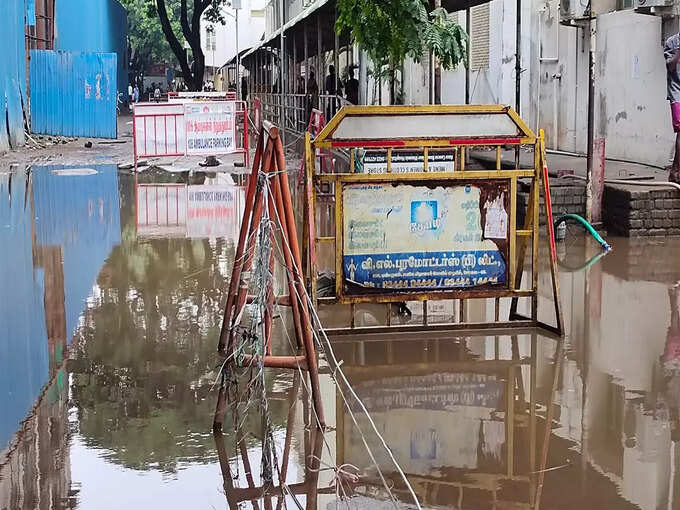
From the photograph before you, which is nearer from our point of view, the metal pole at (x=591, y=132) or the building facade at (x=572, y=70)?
the metal pole at (x=591, y=132)

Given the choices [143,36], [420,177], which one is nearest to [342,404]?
[420,177]

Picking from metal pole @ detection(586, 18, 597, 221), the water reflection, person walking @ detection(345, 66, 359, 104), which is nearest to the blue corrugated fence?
person walking @ detection(345, 66, 359, 104)

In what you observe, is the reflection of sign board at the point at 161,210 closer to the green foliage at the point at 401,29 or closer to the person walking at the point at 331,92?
the green foliage at the point at 401,29

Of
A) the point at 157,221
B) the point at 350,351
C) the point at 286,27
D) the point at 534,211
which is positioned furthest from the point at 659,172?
the point at 286,27

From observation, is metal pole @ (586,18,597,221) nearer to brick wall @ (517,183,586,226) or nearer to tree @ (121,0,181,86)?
brick wall @ (517,183,586,226)

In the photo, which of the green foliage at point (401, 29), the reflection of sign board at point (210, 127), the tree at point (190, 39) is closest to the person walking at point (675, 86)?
the green foliage at point (401, 29)

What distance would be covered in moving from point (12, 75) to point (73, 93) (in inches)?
147

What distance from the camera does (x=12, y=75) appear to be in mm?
26344

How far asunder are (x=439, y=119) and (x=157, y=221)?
21.9 ft

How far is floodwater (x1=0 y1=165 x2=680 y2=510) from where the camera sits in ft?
15.9

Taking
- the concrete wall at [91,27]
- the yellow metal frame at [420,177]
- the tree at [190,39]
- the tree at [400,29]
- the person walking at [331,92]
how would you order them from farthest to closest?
1. the tree at [190,39]
2. the concrete wall at [91,27]
3. the person walking at [331,92]
4. the tree at [400,29]
5. the yellow metal frame at [420,177]

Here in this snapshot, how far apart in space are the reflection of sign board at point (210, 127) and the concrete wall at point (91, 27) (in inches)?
632

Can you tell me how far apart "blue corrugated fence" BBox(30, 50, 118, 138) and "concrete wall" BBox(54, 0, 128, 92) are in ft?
16.1

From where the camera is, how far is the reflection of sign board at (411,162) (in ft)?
33.1
